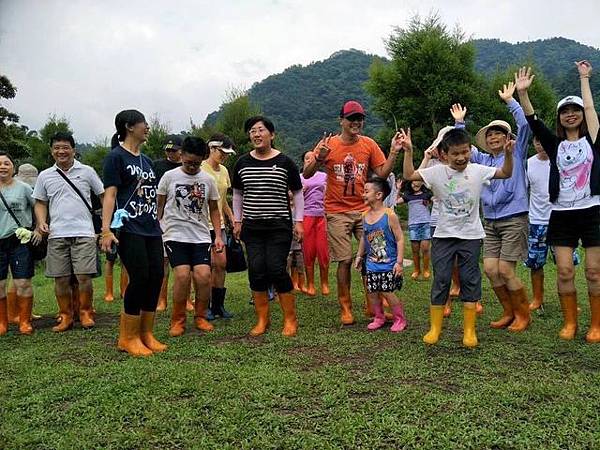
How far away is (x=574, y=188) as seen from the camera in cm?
452

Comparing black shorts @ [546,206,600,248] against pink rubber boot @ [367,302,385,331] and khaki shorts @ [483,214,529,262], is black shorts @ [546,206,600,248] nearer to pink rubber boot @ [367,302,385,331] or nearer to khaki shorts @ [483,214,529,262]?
khaki shorts @ [483,214,529,262]

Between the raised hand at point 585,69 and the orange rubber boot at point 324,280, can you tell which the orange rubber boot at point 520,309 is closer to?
the raised hand at point 585,69

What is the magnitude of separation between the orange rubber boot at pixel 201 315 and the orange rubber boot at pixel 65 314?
4.57ft

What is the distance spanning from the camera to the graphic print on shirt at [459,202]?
14.6 ft

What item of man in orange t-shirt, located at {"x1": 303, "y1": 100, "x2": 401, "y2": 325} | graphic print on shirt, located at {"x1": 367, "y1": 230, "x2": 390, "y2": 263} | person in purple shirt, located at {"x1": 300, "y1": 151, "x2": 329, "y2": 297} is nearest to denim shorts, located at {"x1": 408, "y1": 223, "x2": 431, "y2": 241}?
person in purple shirt, located at {"x1": 300, "y1": 151, "x2": 329, "y2": 297}

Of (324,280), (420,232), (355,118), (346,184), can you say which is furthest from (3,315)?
(420,232)

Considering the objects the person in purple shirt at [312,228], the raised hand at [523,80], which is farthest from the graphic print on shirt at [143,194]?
the raised hand at [523,80]

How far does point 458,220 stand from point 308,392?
82.7 inches

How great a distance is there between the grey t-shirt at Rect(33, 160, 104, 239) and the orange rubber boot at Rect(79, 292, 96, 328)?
0.70m

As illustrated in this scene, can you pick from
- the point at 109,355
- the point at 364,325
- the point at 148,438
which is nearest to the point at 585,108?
the point at 364,325

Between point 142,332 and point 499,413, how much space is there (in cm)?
302

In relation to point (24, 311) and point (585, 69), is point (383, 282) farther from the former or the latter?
point (24, 311)

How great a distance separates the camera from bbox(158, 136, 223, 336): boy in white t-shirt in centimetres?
509

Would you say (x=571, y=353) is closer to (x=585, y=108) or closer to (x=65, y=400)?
(x=585, y=108)
